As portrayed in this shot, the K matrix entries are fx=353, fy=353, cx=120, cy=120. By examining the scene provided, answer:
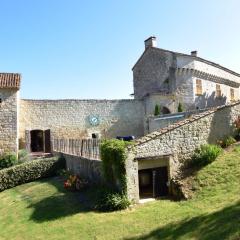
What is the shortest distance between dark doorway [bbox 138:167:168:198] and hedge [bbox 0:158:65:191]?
771 cm

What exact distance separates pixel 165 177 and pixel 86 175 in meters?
4.28

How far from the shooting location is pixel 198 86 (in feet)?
101

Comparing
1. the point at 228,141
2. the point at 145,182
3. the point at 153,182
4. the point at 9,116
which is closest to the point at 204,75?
the point at 228,141

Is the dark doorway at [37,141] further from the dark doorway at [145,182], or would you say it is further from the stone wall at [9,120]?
the dark doorway at [145,182]

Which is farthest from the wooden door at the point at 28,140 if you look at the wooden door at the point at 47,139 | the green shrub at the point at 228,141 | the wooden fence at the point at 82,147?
the green shrub at the point at 228,141

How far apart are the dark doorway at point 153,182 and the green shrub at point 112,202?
1.44m

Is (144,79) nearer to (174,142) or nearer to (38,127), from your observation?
(38,127)

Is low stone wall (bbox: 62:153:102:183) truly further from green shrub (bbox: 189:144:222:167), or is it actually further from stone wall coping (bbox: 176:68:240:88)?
stone wall coping (bbox: 176:68:240:88)

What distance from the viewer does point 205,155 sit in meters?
14.8

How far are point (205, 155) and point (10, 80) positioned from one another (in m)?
16.2

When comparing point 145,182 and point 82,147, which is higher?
point 82,147

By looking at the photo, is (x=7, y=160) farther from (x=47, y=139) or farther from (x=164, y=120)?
(x=164, y=120)

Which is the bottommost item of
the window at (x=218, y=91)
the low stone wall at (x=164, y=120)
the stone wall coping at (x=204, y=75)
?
the low stone wall at (x=164, y=120)

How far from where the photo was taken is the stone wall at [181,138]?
1391 cm
